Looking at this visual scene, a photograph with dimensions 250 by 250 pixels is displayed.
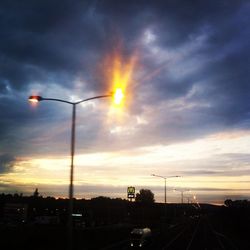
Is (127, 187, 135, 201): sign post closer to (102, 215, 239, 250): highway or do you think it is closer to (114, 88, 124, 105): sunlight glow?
(102, 215, 239, 250): highway

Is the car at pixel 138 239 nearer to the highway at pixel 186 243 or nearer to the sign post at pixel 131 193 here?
the highway at pixel 186 243

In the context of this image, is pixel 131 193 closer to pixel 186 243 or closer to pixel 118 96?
pixel 186 243

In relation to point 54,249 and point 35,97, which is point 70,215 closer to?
point 35,97

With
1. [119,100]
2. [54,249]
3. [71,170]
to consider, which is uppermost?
[119,100]

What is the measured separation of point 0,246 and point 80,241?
30.6 ft

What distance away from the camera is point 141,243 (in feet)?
145

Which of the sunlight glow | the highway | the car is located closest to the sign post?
the highway

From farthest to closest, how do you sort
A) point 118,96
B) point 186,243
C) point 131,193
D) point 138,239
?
point 131,193
point 186,243
point 138,239
point 118,96

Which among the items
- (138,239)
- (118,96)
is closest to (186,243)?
(138,239)

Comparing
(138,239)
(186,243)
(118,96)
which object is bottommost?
(186,243)

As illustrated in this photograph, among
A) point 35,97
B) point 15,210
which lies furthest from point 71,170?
point 15,210

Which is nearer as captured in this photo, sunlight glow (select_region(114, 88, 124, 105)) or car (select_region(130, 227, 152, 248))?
sunlight glow (select_region(114, 88, 124, 105))

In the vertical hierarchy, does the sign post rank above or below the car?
above

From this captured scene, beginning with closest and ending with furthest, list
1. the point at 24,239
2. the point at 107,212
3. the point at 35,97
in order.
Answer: the point at 35,97
the point at 24,239
the point at 107,212
